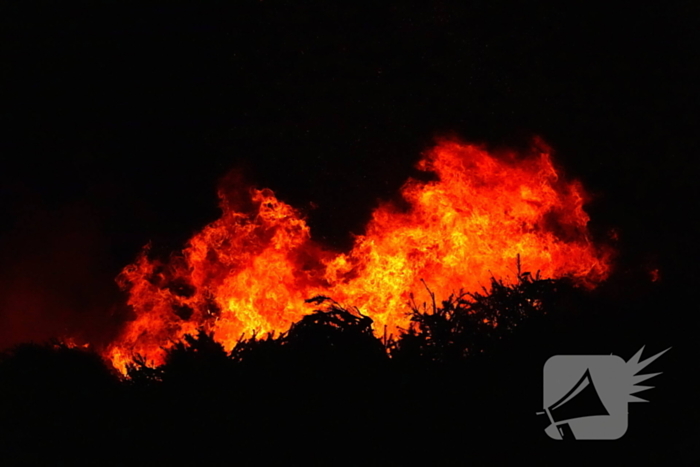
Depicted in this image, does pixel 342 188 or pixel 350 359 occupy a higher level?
pixel 342 188

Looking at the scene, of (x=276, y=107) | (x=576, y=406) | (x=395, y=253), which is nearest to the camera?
(x=576, y=406)

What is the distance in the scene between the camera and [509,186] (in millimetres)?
9133

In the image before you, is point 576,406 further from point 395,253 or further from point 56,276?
point 56,276

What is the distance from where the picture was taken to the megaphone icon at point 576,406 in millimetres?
5250

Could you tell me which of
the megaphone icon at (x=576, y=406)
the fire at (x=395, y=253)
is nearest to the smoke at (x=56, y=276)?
the fire at (x=395, y=253)

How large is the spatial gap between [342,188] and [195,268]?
287 centimetres

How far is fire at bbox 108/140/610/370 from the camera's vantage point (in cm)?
866

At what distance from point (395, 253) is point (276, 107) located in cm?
389

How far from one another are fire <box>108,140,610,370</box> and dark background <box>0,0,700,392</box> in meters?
1.04

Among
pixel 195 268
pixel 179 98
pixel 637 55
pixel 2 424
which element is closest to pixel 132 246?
pixel 195 268

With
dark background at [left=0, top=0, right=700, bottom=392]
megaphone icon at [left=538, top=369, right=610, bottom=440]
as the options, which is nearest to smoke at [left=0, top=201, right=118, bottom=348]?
dark background at [left=0, top=0, right=700, bottom=392]

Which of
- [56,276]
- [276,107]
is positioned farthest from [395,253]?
[56,276]

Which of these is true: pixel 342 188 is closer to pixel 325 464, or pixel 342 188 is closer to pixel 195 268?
pixel 195 268

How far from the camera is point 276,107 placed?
11375mm
